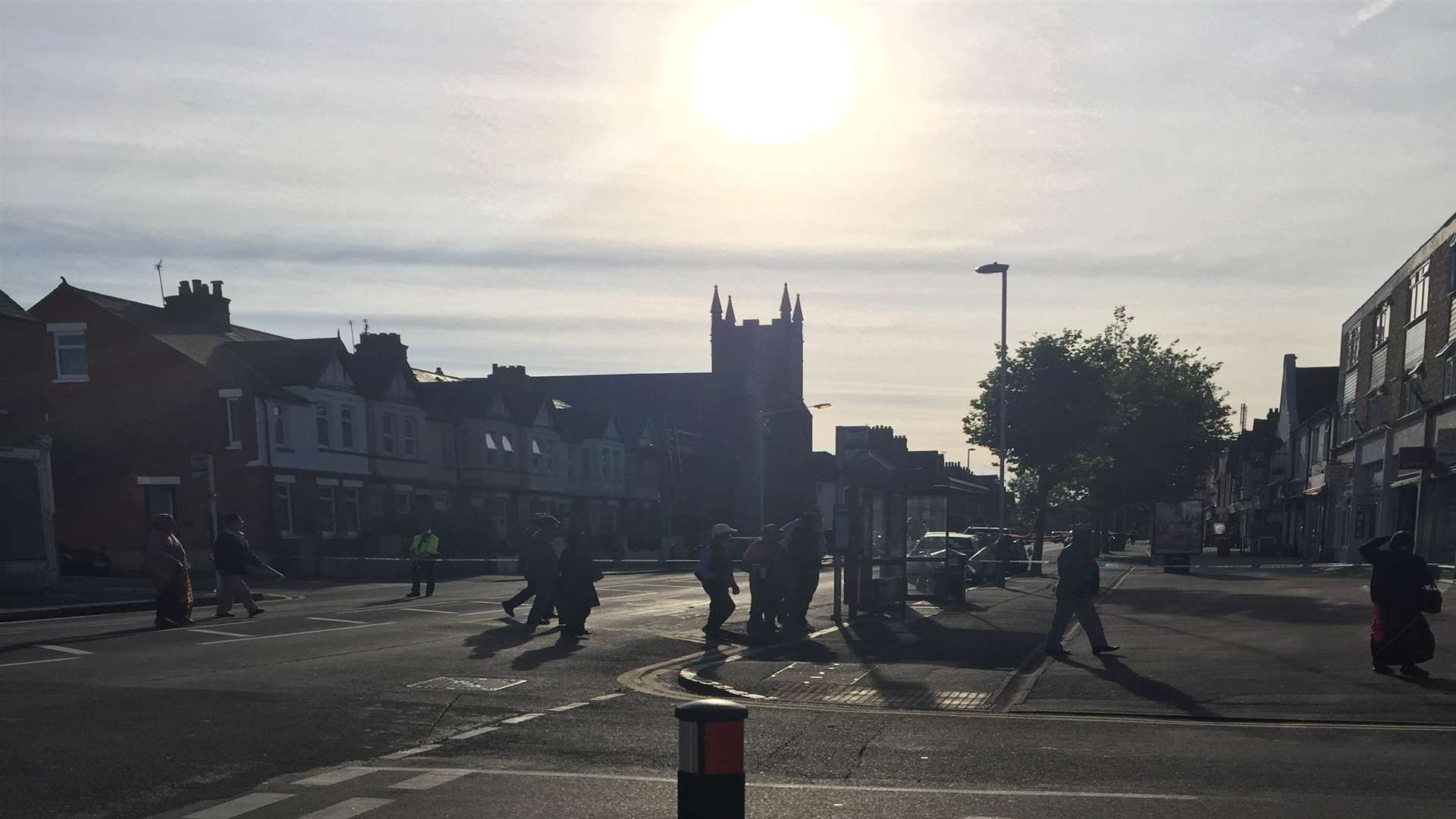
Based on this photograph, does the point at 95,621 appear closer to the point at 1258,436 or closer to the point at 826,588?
the point at 826,588

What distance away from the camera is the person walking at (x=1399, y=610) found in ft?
45.2

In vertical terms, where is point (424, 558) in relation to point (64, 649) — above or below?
below

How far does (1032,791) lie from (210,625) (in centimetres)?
1567

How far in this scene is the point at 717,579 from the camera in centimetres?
1961

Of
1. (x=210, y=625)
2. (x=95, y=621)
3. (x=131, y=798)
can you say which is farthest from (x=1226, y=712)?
(x=95, y=621)

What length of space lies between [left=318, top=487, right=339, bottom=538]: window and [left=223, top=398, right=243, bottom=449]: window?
3.62m

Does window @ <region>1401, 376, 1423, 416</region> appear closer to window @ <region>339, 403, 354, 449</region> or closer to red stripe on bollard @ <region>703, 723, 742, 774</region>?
window @ <region>339, 403, 354, 449</region>

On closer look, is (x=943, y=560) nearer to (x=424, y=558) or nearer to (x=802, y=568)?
(x=802, y=568)

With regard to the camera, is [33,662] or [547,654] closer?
[33,662]

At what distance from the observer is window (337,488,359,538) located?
48.7m

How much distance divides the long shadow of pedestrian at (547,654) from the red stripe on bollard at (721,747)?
10.5 metres

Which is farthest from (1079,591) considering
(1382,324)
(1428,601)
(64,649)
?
(1382,324)

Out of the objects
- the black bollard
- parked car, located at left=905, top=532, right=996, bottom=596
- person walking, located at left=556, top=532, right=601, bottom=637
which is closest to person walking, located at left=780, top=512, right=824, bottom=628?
parked car, located at left=905, top=532, right=996, bottom=596

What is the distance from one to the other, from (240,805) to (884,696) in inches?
268
